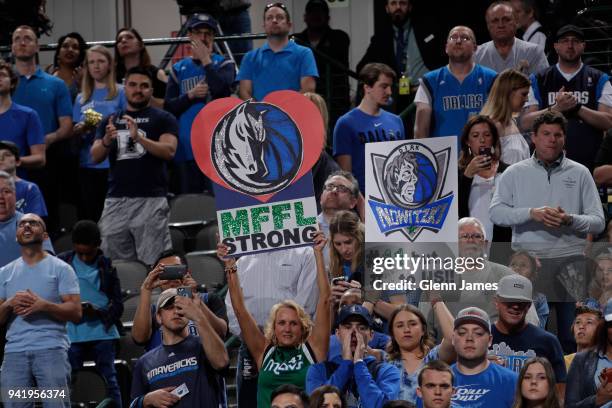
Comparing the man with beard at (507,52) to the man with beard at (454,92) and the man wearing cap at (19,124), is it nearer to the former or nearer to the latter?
the man with beard at (454,92)

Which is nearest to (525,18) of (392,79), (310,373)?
(392,79)

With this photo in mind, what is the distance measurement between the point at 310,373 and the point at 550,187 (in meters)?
2.07

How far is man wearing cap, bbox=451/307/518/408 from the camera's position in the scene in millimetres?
7617

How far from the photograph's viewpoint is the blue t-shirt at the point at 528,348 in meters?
7.85

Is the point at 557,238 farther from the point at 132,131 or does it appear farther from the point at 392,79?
the point at 132,131

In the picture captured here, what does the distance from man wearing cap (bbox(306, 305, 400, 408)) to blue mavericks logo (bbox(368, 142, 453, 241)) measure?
1.81 feet

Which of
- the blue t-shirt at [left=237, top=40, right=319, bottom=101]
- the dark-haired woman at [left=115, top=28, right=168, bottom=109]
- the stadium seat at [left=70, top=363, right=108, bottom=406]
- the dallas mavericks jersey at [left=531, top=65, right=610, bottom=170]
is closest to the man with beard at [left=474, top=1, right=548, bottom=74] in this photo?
the dallas mavericks jersey at [left=531, top=65, right=610, bottom=170]

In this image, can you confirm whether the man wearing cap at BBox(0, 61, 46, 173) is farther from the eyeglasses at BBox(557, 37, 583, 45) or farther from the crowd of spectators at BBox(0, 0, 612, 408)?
the eyeglasses at BBox(557, 37, 583, 45)

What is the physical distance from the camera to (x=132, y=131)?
35.9 feet

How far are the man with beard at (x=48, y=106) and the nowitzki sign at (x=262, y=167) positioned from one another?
396cm

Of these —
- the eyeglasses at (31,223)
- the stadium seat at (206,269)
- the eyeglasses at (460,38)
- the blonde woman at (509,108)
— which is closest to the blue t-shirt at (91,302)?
the eyeglasses at (31,223)

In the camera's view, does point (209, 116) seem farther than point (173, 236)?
No

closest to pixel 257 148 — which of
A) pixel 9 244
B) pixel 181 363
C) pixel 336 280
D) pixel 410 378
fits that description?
pixel 336 280

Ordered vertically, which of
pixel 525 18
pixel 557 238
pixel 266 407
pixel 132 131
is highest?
pixel 525 18
